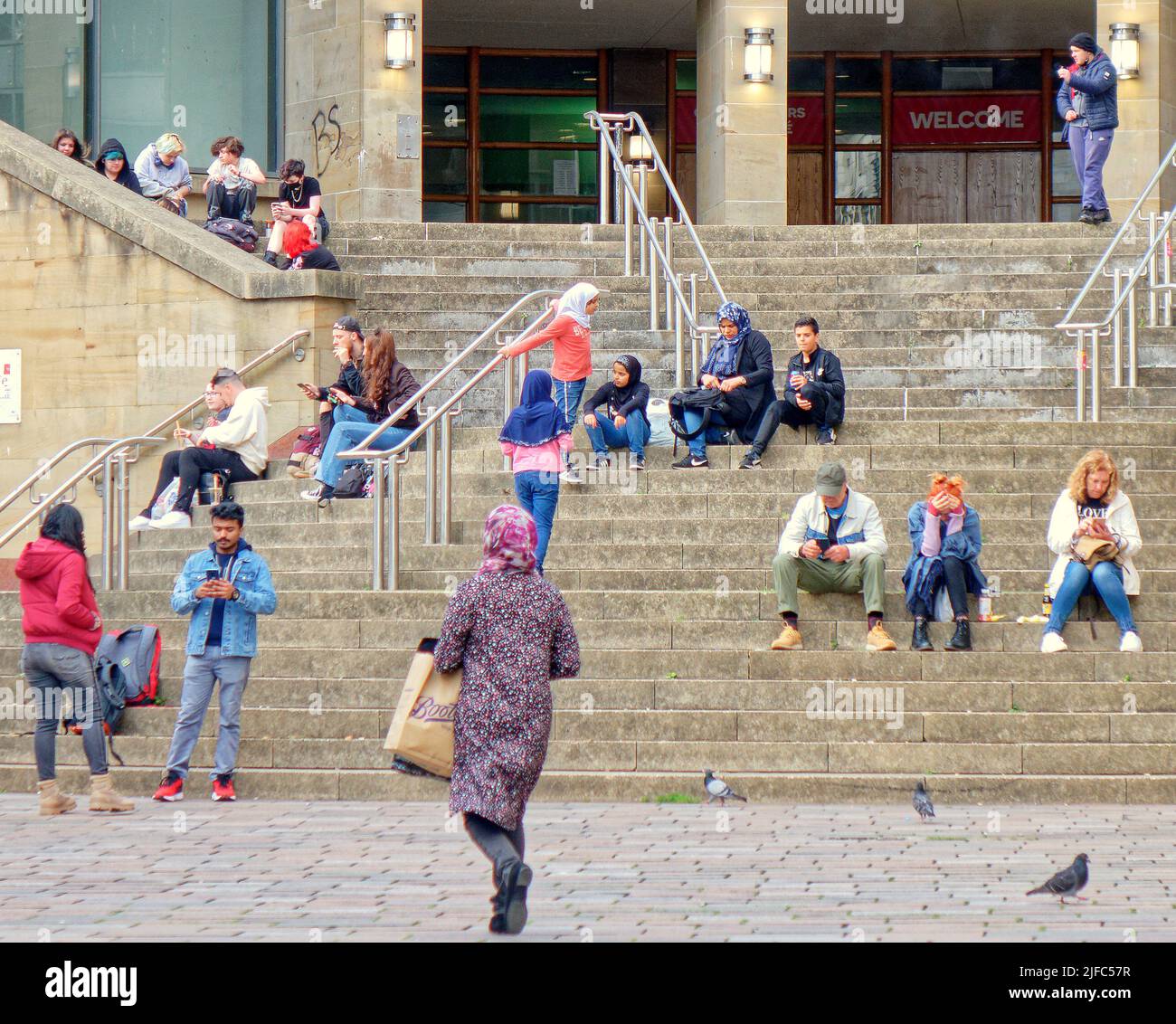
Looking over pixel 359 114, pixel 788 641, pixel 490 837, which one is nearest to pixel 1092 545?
pixel 788 641

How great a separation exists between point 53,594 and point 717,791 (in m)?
3.72

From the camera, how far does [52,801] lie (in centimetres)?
1062

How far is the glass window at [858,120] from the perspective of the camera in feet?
93.3

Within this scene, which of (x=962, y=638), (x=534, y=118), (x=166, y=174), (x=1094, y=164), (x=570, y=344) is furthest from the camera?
(x=534, y=118)

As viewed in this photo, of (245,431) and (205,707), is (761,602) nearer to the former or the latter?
(205,707)

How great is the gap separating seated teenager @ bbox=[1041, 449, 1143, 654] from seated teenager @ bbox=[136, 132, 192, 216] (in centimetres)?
1042

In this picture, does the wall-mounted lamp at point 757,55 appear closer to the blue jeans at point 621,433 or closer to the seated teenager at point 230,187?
the seated teenager at point 230,187

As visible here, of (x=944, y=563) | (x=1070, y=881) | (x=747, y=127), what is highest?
(x=747, y=127)

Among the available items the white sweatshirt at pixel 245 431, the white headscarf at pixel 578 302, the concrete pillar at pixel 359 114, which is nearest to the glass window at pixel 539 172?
the concrete pillar at pixel 359 114

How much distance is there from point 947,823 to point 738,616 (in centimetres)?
274

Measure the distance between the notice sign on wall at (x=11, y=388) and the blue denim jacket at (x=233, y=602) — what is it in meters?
6.53

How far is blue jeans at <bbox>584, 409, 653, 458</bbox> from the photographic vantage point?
14562 millimetres
